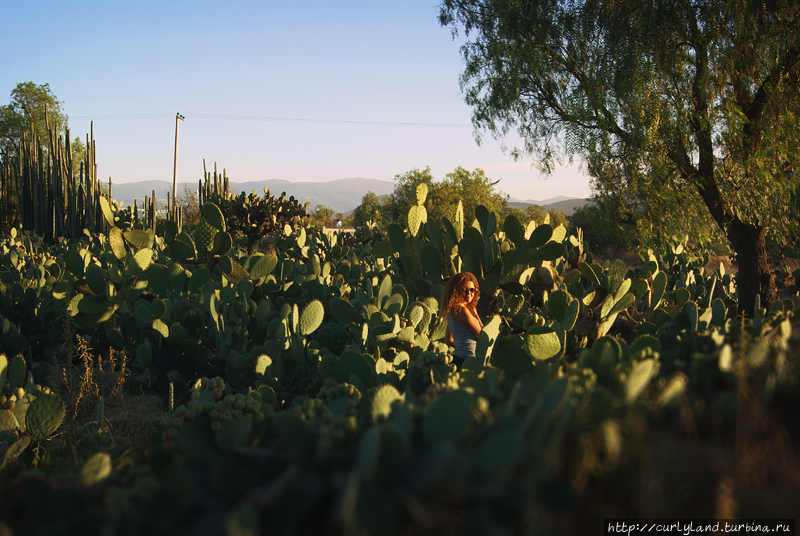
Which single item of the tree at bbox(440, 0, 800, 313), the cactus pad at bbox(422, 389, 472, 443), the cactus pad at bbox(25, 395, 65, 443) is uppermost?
the tree at bbox(440, 0, 800, 313)

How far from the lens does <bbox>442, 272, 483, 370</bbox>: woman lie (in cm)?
399

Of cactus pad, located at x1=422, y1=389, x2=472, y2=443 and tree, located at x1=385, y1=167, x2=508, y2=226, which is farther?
tree, located at x1=385, y1=167, x2=508, y2=226

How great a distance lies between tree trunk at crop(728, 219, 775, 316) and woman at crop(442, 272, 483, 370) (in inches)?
268

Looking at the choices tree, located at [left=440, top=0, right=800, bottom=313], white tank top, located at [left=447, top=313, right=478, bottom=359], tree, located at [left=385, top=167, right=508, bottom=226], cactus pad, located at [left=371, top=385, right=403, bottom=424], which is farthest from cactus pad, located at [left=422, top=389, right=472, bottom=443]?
tree, located at [left=385, top=167, right=508, bottom=226]

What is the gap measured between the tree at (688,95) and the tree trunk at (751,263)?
17 millimetres

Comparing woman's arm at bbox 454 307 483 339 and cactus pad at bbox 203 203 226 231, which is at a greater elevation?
cactus pad at bbox 203 203 226 231

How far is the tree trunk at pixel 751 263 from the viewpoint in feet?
29.1

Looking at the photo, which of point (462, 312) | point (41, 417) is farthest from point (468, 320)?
point (41, 417)

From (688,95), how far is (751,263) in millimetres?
3026

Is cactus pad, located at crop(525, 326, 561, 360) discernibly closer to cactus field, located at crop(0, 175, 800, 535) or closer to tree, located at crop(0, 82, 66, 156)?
cactus field, located at crop(0, 175, 800, 535)

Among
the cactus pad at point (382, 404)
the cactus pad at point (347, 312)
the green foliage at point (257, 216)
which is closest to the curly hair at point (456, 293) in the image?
the cactus pad at point (347, 312)

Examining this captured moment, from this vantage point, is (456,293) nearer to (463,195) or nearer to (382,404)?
(382,404)

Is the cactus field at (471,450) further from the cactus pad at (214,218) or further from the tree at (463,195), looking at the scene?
the tree at (463,195)

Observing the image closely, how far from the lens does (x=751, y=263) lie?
353 inches
